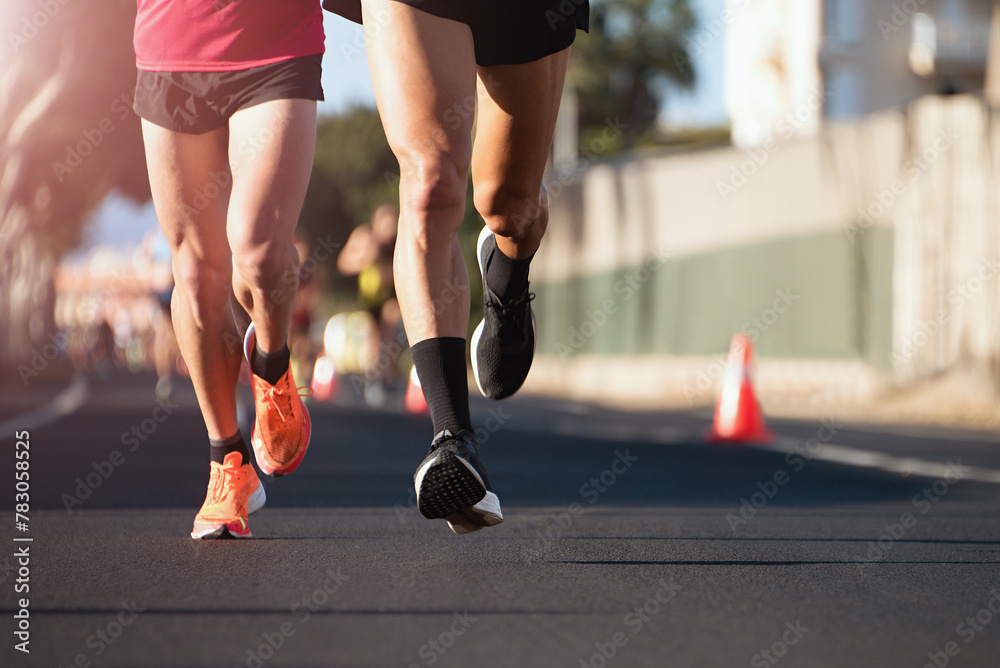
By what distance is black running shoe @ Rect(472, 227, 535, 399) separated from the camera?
160 inches

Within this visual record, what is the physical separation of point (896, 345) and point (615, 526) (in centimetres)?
966

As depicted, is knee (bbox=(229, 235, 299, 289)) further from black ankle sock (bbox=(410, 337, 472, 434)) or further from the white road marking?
the white road marking

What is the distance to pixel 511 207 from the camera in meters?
3.86

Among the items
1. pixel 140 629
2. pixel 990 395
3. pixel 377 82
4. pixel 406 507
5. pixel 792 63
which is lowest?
pixel 792 63

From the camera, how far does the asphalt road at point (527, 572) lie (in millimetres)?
2404

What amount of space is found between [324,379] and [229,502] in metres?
13.5

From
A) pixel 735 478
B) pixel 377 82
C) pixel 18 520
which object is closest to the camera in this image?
pixel 377 82

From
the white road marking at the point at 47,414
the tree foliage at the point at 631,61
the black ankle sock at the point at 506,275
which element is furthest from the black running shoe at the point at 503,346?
the tree foliage at the point at 631,61

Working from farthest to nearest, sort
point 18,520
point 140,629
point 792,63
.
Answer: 1. point 792,63
2. point 18,520
3. point 140,629

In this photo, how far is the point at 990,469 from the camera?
23.7 ft

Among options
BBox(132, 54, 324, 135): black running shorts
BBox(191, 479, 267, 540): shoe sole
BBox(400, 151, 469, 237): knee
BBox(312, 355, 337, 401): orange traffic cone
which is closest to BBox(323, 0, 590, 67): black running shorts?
BBox(400, 151, 469, 237): knee

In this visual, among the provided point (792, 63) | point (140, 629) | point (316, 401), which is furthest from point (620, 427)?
point (792, 63)

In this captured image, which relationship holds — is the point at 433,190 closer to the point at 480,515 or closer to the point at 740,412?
the point at 480,515

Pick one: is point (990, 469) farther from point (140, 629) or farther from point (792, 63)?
point (792, 63)
